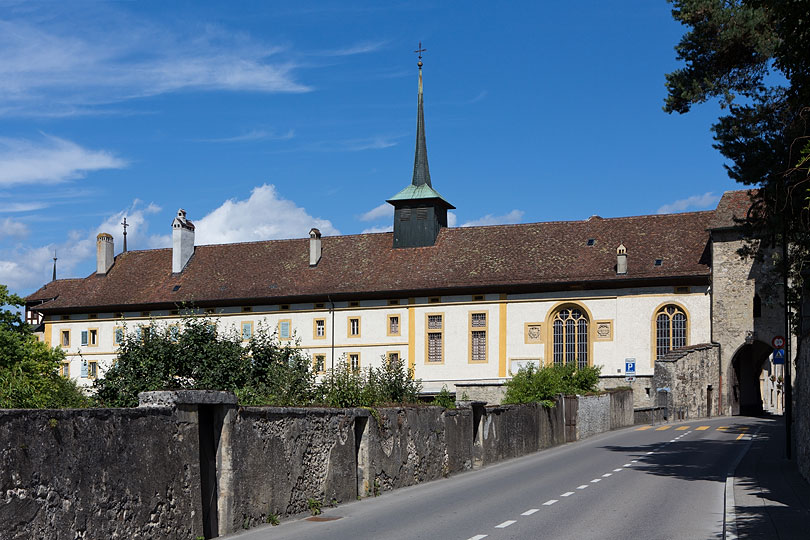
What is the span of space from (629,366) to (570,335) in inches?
170

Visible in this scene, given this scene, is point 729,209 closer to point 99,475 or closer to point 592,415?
point 592,415

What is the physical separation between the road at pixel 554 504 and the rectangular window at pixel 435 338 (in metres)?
33.9

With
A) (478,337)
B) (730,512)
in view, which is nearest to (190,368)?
(730,512)

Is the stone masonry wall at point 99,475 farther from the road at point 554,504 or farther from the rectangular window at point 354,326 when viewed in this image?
the rectangular window at point 354,326

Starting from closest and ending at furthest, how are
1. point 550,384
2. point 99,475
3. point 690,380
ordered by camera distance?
point 99,475
point 550,384
point 690,380

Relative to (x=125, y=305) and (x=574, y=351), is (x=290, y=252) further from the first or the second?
(x=574, y=351)

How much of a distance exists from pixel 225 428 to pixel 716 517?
7.49m

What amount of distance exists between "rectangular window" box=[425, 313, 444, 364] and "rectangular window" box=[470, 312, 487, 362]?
199cm

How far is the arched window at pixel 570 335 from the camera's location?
58.8 metres

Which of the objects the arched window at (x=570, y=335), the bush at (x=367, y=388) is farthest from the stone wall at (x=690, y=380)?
the bush at (x=367, y=388)

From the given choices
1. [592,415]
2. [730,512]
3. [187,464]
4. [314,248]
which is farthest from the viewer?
[314,248]

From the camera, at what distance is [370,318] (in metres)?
62.5

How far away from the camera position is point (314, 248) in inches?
2608

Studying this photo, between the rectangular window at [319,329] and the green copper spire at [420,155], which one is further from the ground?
the green copper spire at [420,155]
